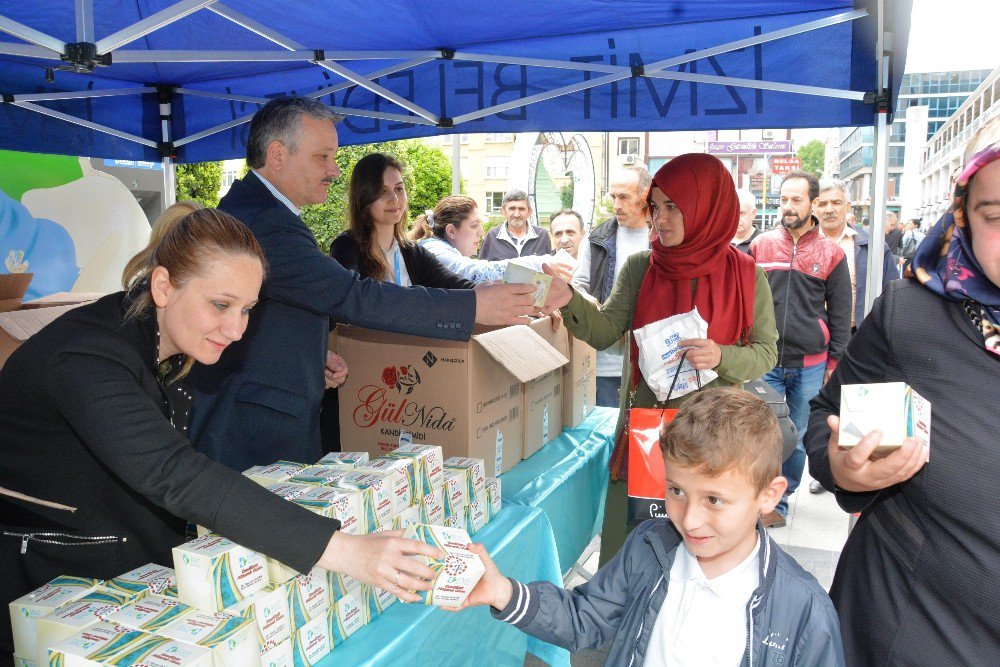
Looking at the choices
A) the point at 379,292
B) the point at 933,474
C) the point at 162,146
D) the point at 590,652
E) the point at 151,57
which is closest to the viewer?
the point at 933,474

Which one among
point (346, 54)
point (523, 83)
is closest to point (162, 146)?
point (346, 54)

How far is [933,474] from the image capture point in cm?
130

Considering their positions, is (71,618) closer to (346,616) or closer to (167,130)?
(346,616)

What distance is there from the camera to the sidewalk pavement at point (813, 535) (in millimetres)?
3900

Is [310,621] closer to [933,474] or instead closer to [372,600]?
[372,600]

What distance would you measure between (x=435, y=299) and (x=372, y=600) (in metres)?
0.84

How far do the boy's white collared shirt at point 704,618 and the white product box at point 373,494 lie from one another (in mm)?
620

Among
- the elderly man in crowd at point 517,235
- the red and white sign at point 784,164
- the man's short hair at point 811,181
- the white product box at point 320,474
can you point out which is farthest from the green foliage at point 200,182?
the red and white sign at point 784,164

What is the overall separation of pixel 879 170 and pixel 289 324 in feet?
7.60

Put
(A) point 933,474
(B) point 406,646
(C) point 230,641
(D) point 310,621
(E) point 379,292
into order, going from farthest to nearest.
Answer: (E) point 379,292 → (B) point 406,646 → (D) point 310,621 → (A) point 933,474 → (C) point 230,641

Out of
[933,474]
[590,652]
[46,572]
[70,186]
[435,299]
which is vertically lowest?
[590,652]

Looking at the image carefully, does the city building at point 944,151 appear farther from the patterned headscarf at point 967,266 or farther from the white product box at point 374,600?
the white product box at point 374,600

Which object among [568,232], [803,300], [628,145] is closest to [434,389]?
[803,300]

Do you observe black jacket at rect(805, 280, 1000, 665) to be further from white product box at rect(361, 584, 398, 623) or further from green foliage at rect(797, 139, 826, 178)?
green foliage at rect(797, 139, 826, 178)
